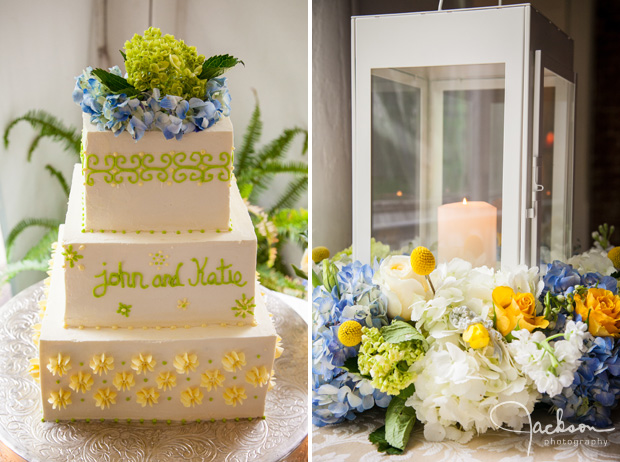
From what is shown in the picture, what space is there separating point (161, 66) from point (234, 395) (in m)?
0.61

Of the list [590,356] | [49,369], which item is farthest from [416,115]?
[49,369]

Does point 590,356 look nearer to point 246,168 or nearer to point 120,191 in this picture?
point 120,191

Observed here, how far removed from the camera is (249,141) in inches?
82.5

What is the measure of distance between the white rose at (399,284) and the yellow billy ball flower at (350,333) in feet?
0.20

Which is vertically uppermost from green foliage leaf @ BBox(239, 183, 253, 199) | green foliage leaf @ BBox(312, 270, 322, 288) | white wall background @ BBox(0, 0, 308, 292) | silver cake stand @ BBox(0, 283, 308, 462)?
white wall background @ BBox(0, 0, 308, 292)

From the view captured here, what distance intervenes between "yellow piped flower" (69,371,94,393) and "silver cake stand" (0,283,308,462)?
0.25 ft

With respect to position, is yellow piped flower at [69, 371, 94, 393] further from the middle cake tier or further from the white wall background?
the white wall background

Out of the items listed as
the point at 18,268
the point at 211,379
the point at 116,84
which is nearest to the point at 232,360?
the point at 211,379

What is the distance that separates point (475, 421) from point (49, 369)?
719 mm

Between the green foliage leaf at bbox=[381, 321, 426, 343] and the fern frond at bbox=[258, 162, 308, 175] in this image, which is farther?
the fern frond at bbox=[258, 162, 308, 175]

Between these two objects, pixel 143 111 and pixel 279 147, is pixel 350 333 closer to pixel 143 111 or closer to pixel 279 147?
pixel 143 111

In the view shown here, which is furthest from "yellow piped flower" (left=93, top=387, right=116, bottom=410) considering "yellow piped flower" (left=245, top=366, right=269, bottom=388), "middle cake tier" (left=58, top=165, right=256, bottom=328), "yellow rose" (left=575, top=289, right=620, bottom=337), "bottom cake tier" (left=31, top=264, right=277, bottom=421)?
"yellow rose" (left=575, top=289, right=620, bottom=337)

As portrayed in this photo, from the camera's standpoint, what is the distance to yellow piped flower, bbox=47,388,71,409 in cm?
107

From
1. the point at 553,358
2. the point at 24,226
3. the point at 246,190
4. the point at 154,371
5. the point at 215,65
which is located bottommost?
the point at 154,371
